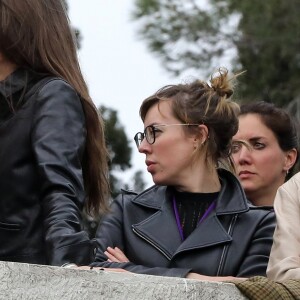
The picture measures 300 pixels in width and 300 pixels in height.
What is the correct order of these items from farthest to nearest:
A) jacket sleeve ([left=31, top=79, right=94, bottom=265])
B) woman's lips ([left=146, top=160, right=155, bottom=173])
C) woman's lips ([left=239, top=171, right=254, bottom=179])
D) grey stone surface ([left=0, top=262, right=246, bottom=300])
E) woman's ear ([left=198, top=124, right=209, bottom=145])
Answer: woman's lips ([left=239, top=171, right=254, bottom=179])
woman's ear ([left=198, top=124, right=209, bottom=145])
woman's lips ([left=146, top=160, right=155, bottom=173])
jacket sleeve ([left=31, top=79, right=94, bottom=265])
grey stone surface ([left=0, top=262, right=246, bottom=300])

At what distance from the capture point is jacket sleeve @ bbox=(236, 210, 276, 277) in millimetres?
5293

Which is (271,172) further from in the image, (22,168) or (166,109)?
(22,168)

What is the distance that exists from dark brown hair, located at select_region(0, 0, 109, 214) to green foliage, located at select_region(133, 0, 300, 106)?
729 inches

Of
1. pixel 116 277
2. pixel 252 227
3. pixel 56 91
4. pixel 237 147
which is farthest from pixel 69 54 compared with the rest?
pixel 237 147

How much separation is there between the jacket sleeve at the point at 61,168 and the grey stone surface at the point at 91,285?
5.6 inches

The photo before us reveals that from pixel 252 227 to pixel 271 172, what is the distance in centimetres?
110

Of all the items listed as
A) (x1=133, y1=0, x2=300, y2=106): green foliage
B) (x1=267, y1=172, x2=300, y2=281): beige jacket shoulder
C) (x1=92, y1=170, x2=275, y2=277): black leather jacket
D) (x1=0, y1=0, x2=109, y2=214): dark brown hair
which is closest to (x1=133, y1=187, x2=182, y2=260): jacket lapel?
(x1=92, y1=170, x2=275, y2=277): black leather jacket

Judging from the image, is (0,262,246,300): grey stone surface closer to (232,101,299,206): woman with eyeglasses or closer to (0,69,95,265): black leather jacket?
(0,69,95,265): black leather jacket

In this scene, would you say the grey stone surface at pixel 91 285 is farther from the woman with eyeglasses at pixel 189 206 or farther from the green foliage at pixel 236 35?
the green foliage at pixel 236 35

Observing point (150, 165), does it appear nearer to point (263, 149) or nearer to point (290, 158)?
point (263, 149)

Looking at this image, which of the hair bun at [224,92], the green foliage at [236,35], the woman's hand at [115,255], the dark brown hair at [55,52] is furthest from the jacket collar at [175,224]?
the green foliage at [236,35]

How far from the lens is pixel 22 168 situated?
173 inches

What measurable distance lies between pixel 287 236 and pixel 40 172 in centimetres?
115

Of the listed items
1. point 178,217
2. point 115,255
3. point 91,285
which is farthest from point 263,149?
point 91,285
